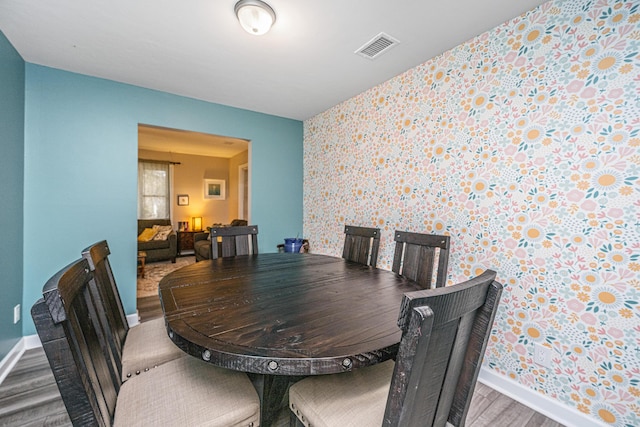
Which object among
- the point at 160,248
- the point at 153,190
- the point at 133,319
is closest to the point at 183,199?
the point at 153,190

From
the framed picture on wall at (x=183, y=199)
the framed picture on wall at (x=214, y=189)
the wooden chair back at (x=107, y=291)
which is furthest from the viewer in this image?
the framed picture on wall at (x=214, y=189)

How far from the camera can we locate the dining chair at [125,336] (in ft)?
3.99

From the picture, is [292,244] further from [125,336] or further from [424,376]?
[424,376]

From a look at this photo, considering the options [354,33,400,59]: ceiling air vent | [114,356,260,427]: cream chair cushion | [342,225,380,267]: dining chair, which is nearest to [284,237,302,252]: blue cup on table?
[342,225,380,267]: dining chair

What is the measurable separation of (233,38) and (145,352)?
2.10m

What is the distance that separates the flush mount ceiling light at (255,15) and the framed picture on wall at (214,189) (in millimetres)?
5834

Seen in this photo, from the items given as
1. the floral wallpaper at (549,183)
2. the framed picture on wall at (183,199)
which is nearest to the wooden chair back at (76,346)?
the floral wallpaper at (549,183)

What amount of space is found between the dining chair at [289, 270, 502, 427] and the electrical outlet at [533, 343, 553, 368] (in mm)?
1231

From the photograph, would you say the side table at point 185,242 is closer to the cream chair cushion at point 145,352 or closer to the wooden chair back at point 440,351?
the cream chair cushion at point 145,352

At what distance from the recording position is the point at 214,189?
7062mm

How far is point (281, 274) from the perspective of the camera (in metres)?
1.72

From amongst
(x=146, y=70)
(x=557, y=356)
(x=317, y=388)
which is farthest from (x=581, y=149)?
(x=146, y=70)

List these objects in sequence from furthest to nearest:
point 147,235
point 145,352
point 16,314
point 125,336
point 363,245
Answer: point 147,235
point 363,245
point 16,314
point 125,336
point 145,352

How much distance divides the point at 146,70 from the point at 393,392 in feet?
10.1
